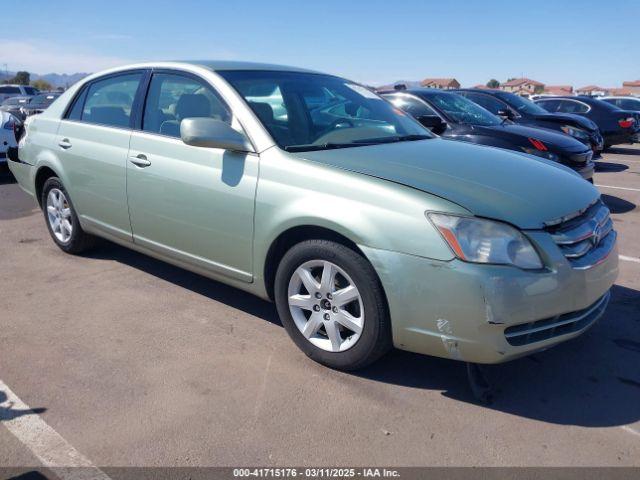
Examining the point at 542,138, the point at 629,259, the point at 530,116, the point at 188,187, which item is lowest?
the point at 629,259

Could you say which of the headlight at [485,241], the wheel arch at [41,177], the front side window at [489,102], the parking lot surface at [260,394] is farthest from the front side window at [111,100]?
the front side window at [489,102]

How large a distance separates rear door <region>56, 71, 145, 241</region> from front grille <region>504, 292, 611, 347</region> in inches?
112

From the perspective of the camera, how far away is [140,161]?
13.2ft

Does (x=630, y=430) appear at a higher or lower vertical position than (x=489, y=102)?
lower

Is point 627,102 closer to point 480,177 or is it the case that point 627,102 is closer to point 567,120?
point 567,120

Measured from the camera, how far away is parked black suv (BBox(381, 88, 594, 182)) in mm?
6855

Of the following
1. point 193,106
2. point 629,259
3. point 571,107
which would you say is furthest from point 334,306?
point 571,107

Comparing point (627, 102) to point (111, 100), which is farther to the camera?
point (627, 102)

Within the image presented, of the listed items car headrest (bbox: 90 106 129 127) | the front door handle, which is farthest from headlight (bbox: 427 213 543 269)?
car headrest (bbox: 90 106 129 127)

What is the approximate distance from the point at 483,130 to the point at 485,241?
493cm

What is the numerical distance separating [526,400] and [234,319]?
191 centimetres

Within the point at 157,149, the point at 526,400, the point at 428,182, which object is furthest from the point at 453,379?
the point at 157,149

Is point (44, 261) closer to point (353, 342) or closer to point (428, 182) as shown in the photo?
point (353, 342)

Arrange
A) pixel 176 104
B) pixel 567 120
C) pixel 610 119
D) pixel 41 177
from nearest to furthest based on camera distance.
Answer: pixel 176 104
pixel 41 177
pixel 567 120
pixel 610 119
